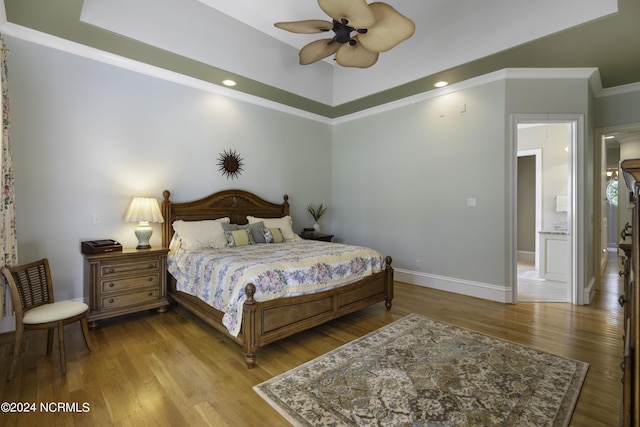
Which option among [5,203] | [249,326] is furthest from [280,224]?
[5,203]

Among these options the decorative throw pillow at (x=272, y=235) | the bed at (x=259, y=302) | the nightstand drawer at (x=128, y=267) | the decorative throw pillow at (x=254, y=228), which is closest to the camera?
the bed at (x=259, y=302)

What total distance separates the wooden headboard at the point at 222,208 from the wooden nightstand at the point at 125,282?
1.96ft

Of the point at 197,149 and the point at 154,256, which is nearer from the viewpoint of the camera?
the point at 154,256

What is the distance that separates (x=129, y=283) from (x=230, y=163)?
2186 millimetres

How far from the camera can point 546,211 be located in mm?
6117

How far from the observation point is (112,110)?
143 inches

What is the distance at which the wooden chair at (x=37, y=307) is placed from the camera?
2.27 meters

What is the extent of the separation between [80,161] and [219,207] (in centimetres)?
171

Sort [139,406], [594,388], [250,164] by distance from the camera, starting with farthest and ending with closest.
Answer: [250,164] → [594,388] → [139,406]

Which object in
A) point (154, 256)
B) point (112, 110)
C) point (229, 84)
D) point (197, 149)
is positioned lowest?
point (154, 256)

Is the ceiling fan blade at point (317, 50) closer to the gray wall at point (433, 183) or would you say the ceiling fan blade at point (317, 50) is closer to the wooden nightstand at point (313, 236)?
the gray wall at point (433, 183)

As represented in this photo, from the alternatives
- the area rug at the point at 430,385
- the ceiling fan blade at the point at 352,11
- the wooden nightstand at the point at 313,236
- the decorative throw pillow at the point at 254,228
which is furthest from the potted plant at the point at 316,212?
the ceiling fan blade at the point at 352,11

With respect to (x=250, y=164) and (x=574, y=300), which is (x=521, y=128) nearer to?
(x=574, y=300)

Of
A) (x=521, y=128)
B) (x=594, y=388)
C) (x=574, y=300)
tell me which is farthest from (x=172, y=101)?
(x=521, y=128)
